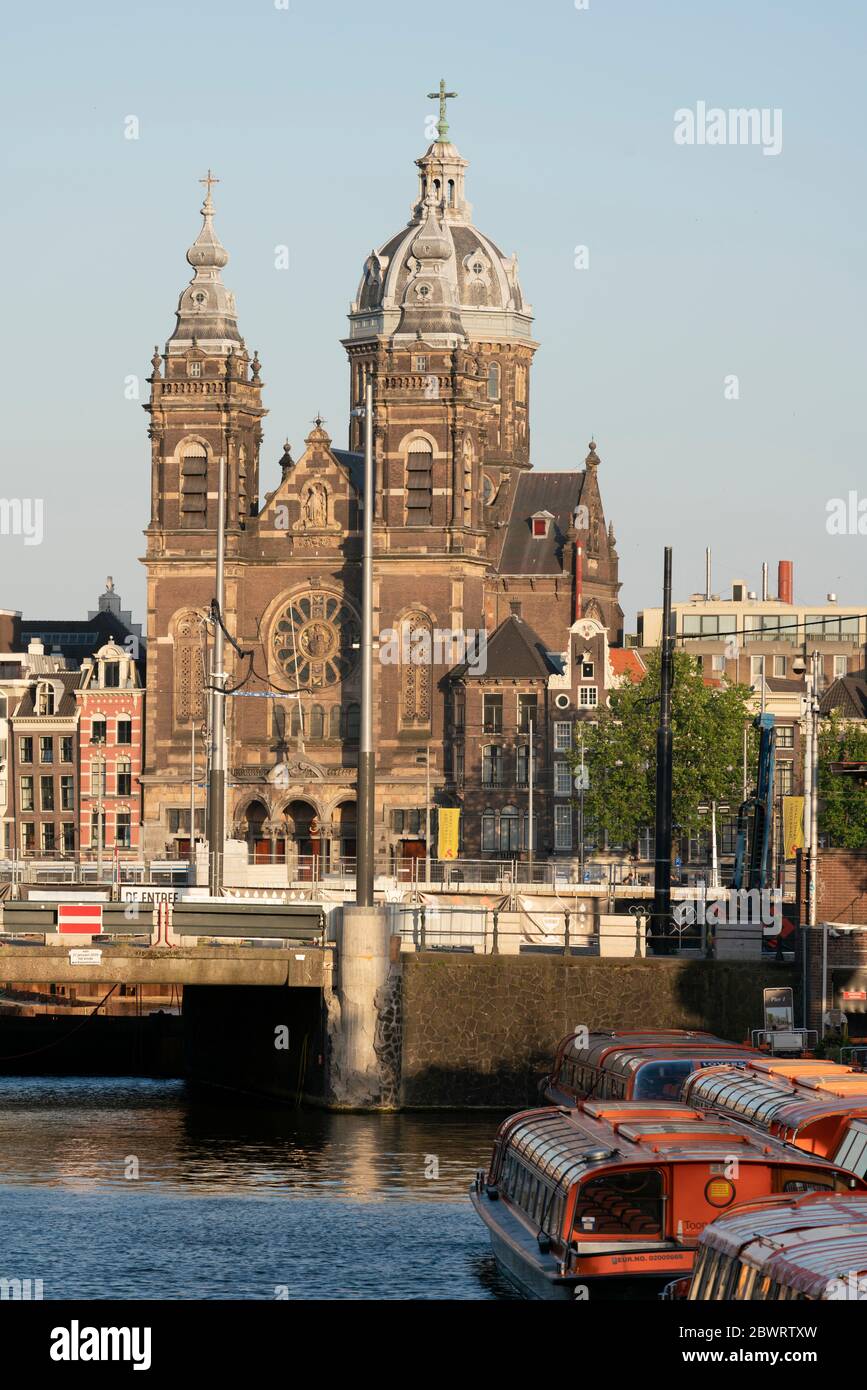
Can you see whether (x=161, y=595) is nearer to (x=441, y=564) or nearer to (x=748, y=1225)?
(x=441, y=564)

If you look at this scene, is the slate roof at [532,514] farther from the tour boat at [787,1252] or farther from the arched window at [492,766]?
the tour boat at [787,1252]

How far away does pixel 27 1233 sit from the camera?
37062 millimetres

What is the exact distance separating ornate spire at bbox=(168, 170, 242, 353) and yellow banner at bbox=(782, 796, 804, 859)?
52.6 m

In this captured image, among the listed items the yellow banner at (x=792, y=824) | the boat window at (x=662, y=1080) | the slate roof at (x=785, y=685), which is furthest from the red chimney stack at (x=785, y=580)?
the boat window at (x=662, y=1080)

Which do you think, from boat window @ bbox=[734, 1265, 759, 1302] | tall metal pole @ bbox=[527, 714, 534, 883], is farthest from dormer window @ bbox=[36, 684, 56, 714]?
boat window @ bbox=[734, 1265, 759, 1302]

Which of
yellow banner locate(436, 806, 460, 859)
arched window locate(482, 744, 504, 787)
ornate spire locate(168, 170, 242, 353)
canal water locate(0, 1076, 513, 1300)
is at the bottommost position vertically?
canal water locate(0, 1076, 513, 1300)

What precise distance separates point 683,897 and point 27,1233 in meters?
53.4

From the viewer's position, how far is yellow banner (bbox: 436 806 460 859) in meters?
112

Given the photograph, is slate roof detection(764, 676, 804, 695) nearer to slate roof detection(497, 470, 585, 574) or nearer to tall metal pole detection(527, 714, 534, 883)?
slate roof detection(497, 470, 585, 574)

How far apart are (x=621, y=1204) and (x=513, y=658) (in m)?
91.5

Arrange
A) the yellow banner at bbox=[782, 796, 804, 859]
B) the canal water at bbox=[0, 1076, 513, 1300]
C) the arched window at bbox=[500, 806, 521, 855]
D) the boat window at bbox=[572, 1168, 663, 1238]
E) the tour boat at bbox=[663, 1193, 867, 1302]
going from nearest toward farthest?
the tour boat at bbox=[663, 1193, 867, 1302]
the boat window at bbox=[572, 1168, 663, 1238]
the canal water at bbox=[0, 1076, 513, 1300]
the yellow banner at bbox=[782, 796, 804, 859]
the arched window at bbox=[500, 806, 521, 855]

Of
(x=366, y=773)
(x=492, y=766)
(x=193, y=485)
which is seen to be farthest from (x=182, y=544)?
(x=366, y=773)

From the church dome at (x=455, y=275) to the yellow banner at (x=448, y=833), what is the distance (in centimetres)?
4114

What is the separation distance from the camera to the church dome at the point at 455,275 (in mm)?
146000
